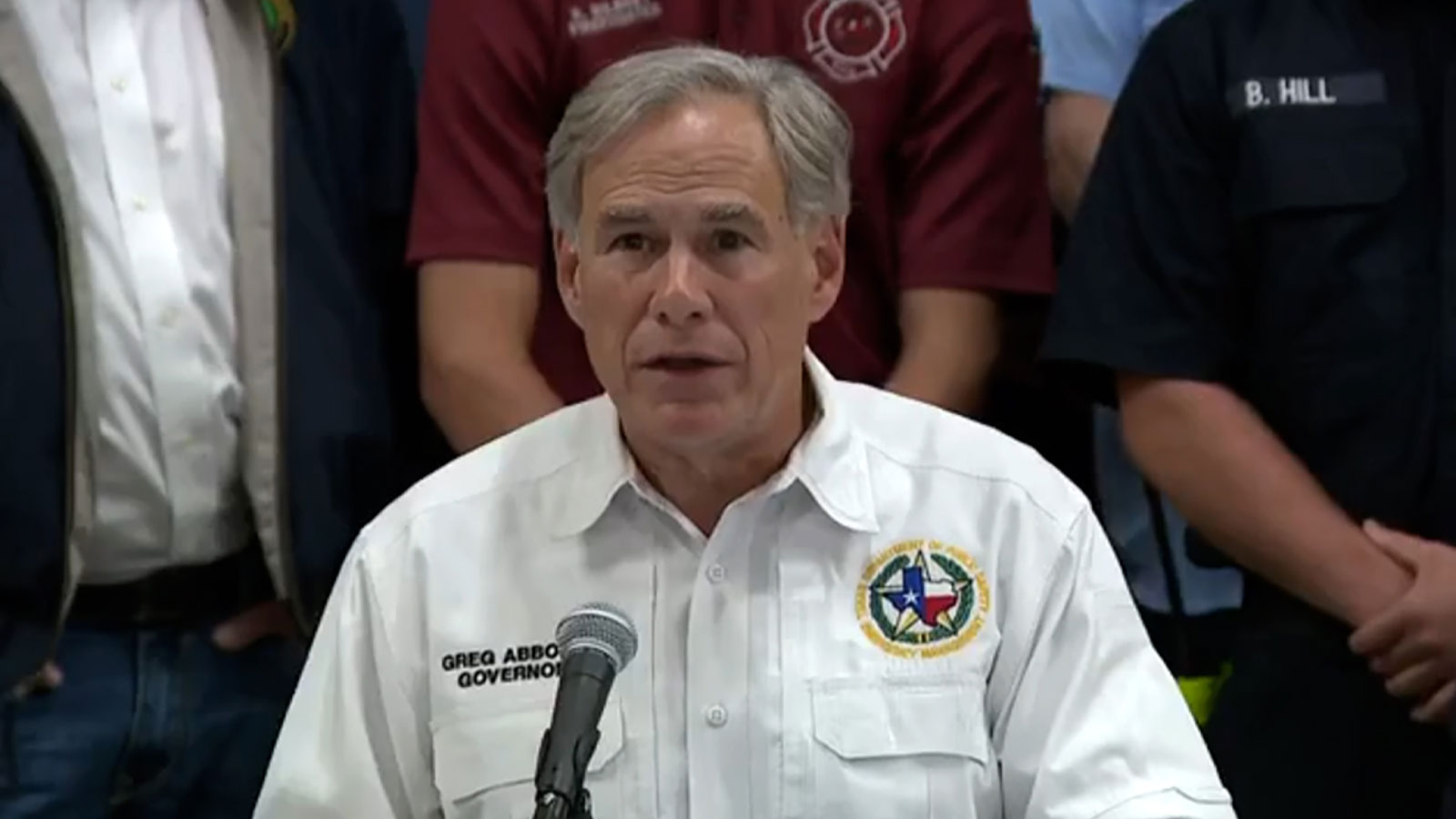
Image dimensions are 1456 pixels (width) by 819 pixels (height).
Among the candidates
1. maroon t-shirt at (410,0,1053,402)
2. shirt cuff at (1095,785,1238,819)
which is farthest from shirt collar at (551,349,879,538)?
maroon t-shirt at (410,0,1053,402)

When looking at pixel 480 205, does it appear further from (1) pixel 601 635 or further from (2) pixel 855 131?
(1) pixel 601 635

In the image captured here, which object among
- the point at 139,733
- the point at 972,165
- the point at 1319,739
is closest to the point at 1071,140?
the point at 972,165

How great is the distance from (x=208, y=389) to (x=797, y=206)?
798 mm

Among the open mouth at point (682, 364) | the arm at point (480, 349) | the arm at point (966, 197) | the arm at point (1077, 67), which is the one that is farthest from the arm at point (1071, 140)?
the open mouth at point (682, 364)

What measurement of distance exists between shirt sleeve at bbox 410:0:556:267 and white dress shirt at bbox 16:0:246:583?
0.25 metres

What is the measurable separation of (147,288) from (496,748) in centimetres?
77

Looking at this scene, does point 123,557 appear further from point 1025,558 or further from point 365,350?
point 1025,558

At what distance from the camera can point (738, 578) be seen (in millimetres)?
1958

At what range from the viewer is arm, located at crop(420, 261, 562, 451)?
7.97 ft

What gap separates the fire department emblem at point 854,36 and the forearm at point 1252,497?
0.49 m

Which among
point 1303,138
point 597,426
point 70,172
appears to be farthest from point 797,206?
point 70,172

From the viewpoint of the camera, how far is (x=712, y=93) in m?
1.94

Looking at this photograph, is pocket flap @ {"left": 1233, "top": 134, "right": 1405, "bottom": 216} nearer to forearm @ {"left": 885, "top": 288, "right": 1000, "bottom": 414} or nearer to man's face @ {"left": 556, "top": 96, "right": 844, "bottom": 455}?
forearm @ {"left": 885, "top": 288, "right": 1000, "bottom": 414}

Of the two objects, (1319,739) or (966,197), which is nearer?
(1319,739)
